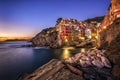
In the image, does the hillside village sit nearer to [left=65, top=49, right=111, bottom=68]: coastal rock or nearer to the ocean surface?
the ocean surface

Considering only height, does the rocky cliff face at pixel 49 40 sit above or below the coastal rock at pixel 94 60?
above

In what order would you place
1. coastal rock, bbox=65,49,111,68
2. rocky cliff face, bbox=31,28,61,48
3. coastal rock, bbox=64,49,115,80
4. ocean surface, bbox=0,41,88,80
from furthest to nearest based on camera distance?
rocky cliff face, bbox=31,28,61,48, ocean surface, bbox=0,41,88,80, coastal rock, bbox=65,49,111,68, coastal rock, bbox=64,49,115,80

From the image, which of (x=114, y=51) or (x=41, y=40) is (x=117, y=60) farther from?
(x=41, y=40)

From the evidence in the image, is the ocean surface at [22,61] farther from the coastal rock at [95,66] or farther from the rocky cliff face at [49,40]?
the rocky cliff face at [49,40]

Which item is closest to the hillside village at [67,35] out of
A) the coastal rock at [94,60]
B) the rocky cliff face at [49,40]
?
the rocky cliff face at [49,40]

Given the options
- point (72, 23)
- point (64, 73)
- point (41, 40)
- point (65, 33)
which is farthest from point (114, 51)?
point (41, 40)

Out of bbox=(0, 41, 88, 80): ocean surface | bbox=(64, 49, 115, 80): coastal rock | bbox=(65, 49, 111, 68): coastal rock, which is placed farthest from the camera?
bbox=(0, 41, 88, 80): ocean surface

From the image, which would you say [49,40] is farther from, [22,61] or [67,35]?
[22,61]

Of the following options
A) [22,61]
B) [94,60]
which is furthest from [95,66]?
[22,61]

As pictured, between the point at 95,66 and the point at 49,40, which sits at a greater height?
the point at 49,40

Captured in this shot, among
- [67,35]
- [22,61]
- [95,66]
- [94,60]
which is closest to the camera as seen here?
[95,66]

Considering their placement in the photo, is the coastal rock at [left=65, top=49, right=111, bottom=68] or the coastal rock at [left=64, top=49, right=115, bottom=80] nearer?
the coastal rock at [left=64, top=49, right=115, bottom=80]

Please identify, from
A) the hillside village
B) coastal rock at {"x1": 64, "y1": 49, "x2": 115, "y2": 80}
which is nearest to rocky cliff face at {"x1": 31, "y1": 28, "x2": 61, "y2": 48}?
the hillside village

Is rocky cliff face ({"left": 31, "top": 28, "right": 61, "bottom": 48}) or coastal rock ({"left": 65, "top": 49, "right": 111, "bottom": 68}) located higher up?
rocky cliff face ({"left": 31, "top": 28, "right": 61, "bottom": 48})
